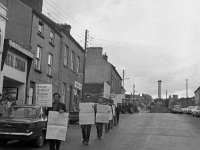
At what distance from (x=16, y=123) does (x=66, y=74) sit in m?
23.8

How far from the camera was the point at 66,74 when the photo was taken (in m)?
36.8

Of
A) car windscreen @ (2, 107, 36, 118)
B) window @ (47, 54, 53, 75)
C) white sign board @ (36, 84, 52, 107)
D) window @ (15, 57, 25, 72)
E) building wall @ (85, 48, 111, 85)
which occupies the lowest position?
car windscreen @ (2, 107, 36, 118)

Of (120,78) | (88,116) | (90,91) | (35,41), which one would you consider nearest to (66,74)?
(35,41)

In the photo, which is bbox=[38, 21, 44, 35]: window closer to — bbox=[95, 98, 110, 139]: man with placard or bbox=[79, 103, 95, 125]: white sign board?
bbox=[95, 98, 110, 139]: man with placard

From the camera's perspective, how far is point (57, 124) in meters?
11.5

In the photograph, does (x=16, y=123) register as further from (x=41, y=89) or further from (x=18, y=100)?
(x=18, y=100)

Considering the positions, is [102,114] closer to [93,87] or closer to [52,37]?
[52,37]

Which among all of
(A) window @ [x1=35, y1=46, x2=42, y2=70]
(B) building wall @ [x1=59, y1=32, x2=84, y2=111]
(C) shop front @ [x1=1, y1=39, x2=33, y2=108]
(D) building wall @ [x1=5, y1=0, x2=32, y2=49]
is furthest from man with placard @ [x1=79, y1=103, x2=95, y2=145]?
(B) building wall @ [x1=59, y1=32, x2=84, y2=111]

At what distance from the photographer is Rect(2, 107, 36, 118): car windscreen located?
14.0 m

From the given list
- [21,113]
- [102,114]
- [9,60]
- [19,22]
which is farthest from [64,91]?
[21,113]

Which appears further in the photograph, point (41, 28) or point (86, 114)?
point (41, 28)

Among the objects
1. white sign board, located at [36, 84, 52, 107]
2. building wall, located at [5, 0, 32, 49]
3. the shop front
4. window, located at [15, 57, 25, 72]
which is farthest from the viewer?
building wall, located at [5, 0, 32, 49]

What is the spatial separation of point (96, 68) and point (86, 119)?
53125 mm

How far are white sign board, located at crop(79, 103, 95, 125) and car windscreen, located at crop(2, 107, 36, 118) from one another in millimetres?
2045
